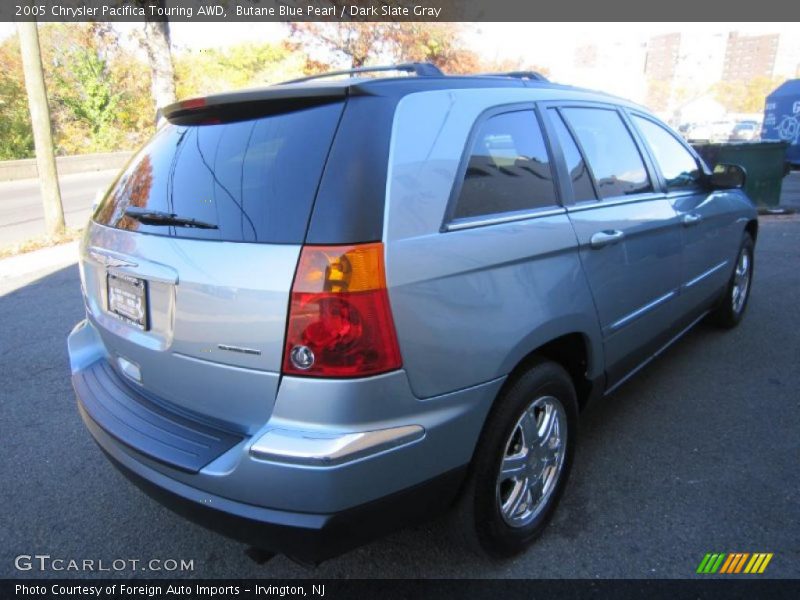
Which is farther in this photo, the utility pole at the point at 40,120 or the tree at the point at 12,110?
the tree at the point at 12,110

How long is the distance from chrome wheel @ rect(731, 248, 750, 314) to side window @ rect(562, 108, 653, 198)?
208 cm

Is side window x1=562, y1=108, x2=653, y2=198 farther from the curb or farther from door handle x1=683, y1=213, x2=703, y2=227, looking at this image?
the curb

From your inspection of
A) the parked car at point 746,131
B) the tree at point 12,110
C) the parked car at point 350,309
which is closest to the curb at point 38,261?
the parked car at point 350,309

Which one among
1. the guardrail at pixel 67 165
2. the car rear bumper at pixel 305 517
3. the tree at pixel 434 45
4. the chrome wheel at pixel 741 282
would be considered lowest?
the guardrail at pixel 67 165

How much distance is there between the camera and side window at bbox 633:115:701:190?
3447mm

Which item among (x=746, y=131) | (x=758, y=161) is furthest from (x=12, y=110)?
(x=746, y=131)

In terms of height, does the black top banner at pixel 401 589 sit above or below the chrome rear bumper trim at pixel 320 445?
below

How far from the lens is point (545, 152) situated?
8.03 ft

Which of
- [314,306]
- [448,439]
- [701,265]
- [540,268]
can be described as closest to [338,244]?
[314,306]

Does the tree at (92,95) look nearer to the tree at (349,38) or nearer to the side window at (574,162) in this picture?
the tree at (349,38)

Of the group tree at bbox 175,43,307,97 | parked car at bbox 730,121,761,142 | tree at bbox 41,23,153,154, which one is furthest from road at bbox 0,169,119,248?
parked car at bbox 730,121,761,142

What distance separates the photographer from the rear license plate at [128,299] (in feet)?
6.66

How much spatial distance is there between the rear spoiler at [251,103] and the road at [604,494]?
1738 millimetres

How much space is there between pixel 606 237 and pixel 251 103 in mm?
1583
